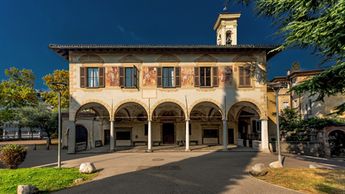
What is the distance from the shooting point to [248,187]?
915 centimetres

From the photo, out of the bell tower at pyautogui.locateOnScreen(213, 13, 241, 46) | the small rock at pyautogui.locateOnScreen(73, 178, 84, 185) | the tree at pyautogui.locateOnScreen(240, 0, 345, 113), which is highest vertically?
the bell tower at pyautogui.locateOnScreen(213, 13, 241, 46)

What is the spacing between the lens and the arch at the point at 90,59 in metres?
21.5

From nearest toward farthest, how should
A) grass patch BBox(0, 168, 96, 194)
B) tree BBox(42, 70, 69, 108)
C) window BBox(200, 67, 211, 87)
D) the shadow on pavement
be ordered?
the shadow on pavement
grass patch BBox(0, 168, 96, 194)
window BBox(200, 67, 211, 87)
tree BBox(42, 70, 69, 108)

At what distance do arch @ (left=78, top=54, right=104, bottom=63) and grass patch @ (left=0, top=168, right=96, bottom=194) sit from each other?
38.7 ft

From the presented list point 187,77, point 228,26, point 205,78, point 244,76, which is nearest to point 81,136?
point 187,77

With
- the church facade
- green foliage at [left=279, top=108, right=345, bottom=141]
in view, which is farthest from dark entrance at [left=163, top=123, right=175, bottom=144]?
green foliage at [left=279, top=108, right=345, bottom=141]

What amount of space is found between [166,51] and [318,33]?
15939 mm

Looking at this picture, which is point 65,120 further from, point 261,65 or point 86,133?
point 261,65

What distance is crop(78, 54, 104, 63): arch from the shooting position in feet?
70.6

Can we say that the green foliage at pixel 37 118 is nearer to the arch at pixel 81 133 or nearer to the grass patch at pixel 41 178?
the arch at pixel 81 133

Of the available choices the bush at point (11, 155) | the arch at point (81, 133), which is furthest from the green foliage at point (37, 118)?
the bush at point (11, 155)

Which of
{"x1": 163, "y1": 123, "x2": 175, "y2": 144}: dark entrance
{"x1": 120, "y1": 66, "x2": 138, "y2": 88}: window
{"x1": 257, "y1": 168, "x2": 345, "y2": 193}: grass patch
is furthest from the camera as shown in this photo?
{"x1": 163, "y1": 123, "x2": 175, "y2": 144}: dark entrance

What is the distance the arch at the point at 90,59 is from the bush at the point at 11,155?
34.5 ft

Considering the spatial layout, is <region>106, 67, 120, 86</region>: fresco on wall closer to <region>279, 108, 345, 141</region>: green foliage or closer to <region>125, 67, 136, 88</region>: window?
<region>125, 67, 136, 88</region>: window
